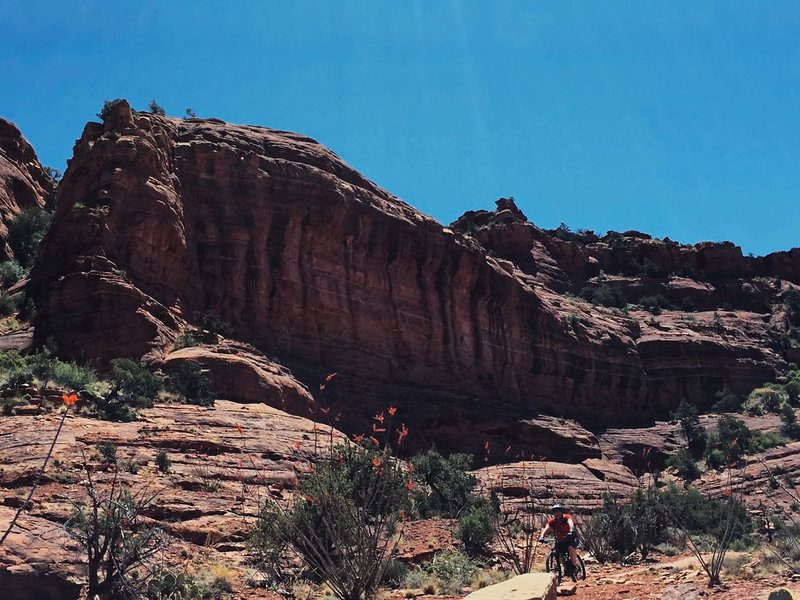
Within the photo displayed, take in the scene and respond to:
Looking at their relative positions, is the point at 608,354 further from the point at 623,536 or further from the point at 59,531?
the point at 59,531

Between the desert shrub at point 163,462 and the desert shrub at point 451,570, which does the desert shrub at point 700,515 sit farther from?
the desert shrub at point 163,462

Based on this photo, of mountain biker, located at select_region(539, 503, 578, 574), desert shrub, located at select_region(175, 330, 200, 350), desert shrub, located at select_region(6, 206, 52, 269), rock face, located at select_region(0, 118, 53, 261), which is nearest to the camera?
mountain biker, located at select_region(539, 503, 578, 574)

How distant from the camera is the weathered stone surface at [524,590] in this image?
9.22 metres

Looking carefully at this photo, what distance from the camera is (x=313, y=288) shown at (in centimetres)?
3962

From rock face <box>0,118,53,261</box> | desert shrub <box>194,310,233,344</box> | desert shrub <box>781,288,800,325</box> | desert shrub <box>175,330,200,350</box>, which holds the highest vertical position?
rock face <box>0,118,53,261</box>

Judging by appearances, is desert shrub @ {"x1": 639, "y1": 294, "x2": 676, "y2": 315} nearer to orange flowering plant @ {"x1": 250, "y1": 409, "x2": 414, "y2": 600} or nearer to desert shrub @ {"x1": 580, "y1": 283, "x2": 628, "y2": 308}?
desert shrub @ {"x1": 580, "y1": 283, "x2": 628, "y2": 308}

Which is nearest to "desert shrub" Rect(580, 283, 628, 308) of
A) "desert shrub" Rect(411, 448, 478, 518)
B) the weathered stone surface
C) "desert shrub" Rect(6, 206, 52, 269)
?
"desert shrub" Rect(411, 448, 478, 518)

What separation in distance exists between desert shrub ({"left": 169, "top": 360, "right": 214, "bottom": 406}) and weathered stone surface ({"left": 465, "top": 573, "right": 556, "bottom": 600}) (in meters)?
17.6

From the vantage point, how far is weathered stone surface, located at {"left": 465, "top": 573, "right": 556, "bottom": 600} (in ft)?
30.2

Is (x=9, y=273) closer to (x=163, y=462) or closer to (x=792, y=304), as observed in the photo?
(x=163, y=462)

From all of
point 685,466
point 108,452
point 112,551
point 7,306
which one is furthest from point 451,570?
point 685,466

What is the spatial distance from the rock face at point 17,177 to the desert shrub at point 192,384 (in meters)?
23.3

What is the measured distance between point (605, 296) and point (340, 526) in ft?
192

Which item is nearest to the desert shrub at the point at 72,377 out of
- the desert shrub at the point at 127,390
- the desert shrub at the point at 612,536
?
the desert shrub at the point at 127,390
